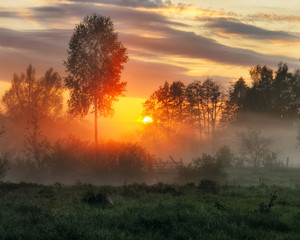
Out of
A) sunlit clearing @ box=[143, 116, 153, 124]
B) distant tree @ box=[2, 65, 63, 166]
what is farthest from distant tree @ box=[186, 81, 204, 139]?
distant tree @ box=[2, 65, 63, 166]

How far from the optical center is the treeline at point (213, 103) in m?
72.4

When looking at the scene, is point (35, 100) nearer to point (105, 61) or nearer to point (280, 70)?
point (105, 61)

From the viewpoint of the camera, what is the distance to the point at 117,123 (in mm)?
103062

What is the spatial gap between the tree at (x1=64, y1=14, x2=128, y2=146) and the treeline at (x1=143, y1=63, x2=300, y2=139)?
26.8 metres

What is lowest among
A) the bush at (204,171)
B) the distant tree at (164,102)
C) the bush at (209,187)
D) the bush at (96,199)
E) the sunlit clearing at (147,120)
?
the bush at (204,171)

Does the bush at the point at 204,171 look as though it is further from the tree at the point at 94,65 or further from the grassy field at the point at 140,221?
the grassy field at the point at 140,221

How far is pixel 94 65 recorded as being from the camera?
45375mm

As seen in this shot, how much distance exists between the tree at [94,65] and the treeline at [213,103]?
87.8ft

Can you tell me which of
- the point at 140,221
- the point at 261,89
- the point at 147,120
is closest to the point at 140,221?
the point at 140,221

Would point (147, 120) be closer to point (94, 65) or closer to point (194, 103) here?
point (194, 103)

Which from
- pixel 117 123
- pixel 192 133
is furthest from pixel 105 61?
pixel 117 123

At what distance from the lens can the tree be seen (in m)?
45.3

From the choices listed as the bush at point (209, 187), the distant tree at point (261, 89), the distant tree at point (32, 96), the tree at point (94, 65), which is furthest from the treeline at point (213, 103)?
the bush at point (209, 187)

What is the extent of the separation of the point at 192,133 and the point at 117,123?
106ft
